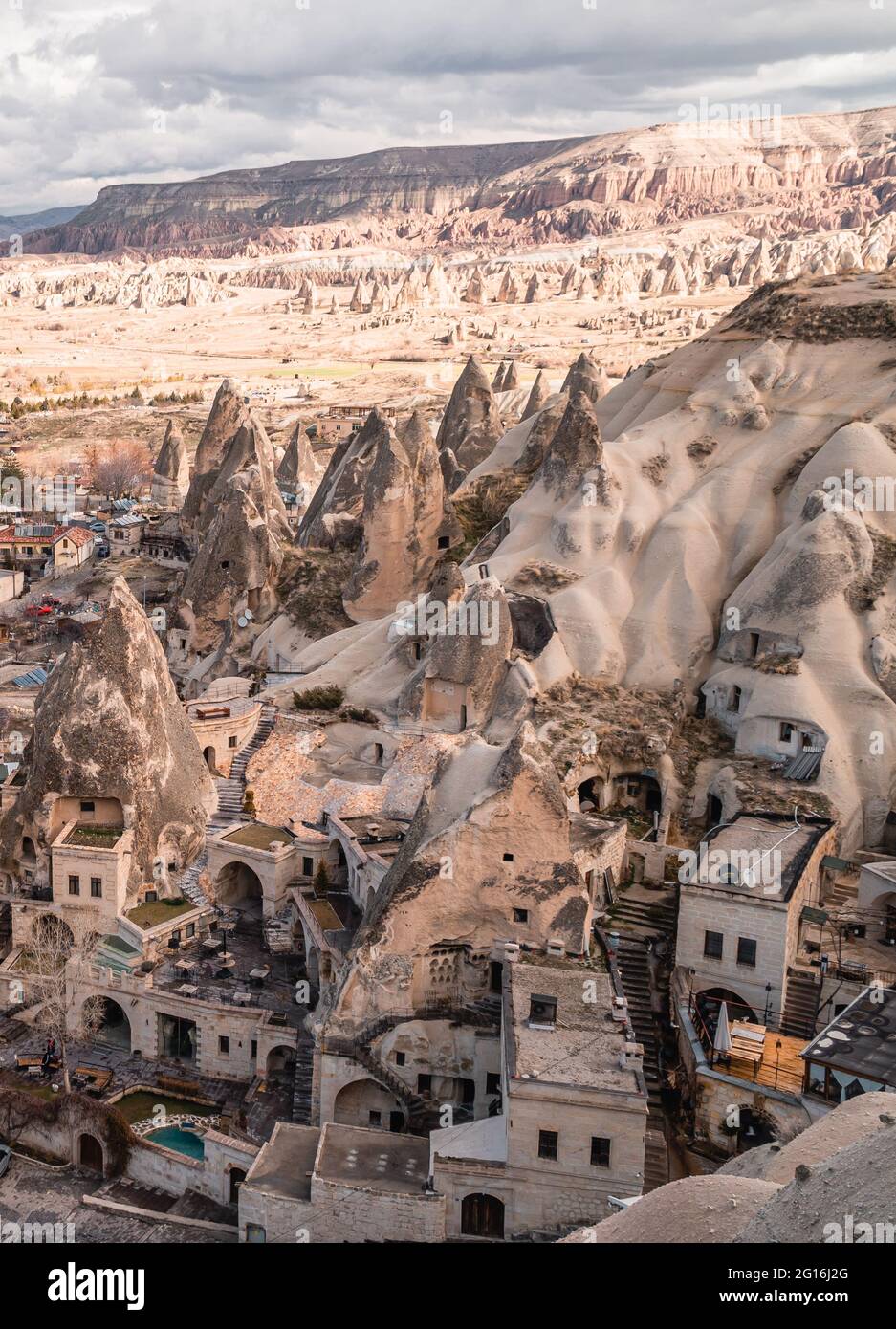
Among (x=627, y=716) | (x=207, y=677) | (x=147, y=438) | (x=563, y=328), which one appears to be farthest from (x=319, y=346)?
(x=627, y=716)

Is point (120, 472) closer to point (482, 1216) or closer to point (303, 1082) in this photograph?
point (303, 1082)

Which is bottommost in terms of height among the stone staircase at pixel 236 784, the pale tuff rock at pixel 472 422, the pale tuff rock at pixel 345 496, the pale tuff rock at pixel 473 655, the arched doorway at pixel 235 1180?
the arched doorway at pixel 235 1180

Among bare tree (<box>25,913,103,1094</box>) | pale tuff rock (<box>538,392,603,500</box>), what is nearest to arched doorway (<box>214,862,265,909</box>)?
bare tree (<box>25,913,103,1094</box>)

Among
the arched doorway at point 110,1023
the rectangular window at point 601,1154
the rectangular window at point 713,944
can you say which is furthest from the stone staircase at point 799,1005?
the arched doorway at point 110,1023

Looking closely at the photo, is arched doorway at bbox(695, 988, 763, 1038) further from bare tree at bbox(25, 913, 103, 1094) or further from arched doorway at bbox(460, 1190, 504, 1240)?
bare tree at bbox(25, 913, 103, 1094)

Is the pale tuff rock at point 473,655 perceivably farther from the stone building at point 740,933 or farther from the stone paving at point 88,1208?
the stone paving at point 88,1208
